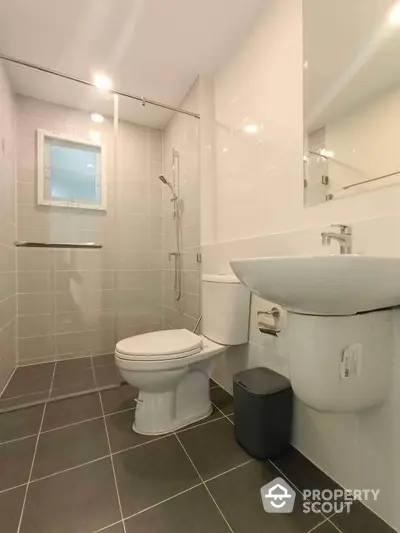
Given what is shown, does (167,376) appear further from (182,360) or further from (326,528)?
(326,528)

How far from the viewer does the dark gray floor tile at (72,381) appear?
5.60ft

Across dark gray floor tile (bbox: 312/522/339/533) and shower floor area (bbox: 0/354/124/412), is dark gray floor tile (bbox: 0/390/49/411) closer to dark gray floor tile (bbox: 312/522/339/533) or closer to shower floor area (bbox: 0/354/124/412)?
shower floor area (bbox: 0/354/124/412)

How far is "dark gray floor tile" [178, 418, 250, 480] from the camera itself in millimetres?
1058

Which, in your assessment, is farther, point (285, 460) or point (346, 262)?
point (285, 460)

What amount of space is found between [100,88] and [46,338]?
194 cm

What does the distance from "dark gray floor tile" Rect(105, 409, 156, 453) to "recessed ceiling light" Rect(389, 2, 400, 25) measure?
185 cm

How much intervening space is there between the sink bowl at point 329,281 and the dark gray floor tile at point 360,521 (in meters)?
0.68

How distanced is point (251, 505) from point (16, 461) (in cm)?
95

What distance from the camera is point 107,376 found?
6.28 feet

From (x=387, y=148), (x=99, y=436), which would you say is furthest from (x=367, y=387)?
(x=99, y=436)

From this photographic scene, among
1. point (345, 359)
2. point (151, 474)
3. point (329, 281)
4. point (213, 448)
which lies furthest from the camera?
point (213, 448)

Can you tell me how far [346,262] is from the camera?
0.58m

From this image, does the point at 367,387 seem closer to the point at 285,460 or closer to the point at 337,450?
the point at 337,450

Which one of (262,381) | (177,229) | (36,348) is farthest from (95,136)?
(262,381)
